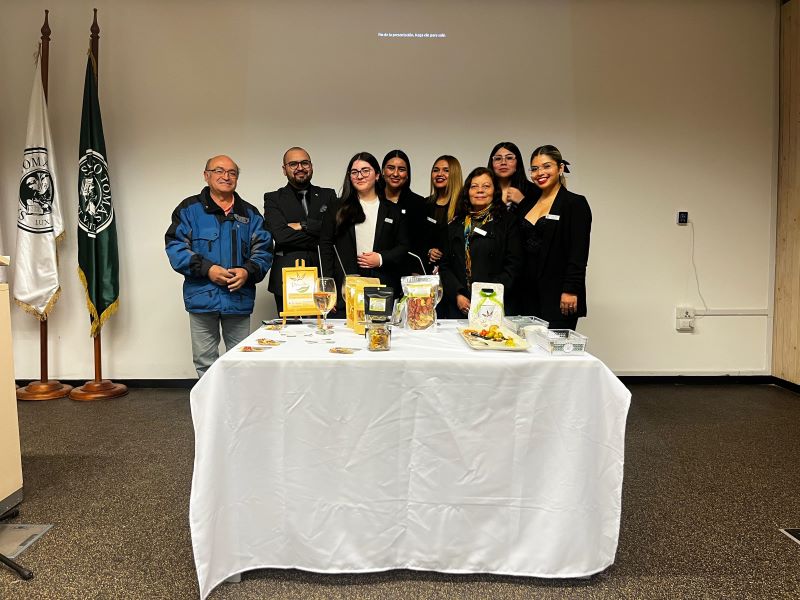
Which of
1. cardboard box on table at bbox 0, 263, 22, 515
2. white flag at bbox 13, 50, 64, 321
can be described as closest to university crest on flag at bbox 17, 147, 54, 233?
white flag at bbox 13, 50, 64, 321

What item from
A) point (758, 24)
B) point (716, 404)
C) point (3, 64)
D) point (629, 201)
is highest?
point (758, 24)

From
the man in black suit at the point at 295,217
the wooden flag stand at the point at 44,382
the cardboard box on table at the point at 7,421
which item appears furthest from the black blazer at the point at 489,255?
the wooden flag stand at the point at 44,382

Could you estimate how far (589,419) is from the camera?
1.45 m

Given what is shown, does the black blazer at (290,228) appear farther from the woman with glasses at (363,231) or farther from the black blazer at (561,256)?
the black blazer at (561,256)

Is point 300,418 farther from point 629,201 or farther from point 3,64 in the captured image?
point 3,64

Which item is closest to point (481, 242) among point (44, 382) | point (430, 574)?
point (430, 574)

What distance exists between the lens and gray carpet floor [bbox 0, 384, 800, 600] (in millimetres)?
1539

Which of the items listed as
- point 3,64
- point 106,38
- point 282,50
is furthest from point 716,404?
point 3,64

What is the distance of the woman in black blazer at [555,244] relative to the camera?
7.93 feet

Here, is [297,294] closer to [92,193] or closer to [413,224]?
[413,224]

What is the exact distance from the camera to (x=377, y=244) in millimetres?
2658

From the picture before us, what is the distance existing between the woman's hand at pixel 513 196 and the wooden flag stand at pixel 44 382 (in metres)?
3.23

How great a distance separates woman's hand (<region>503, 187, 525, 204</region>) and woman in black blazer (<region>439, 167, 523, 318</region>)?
0.22 m

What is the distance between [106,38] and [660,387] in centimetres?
488
